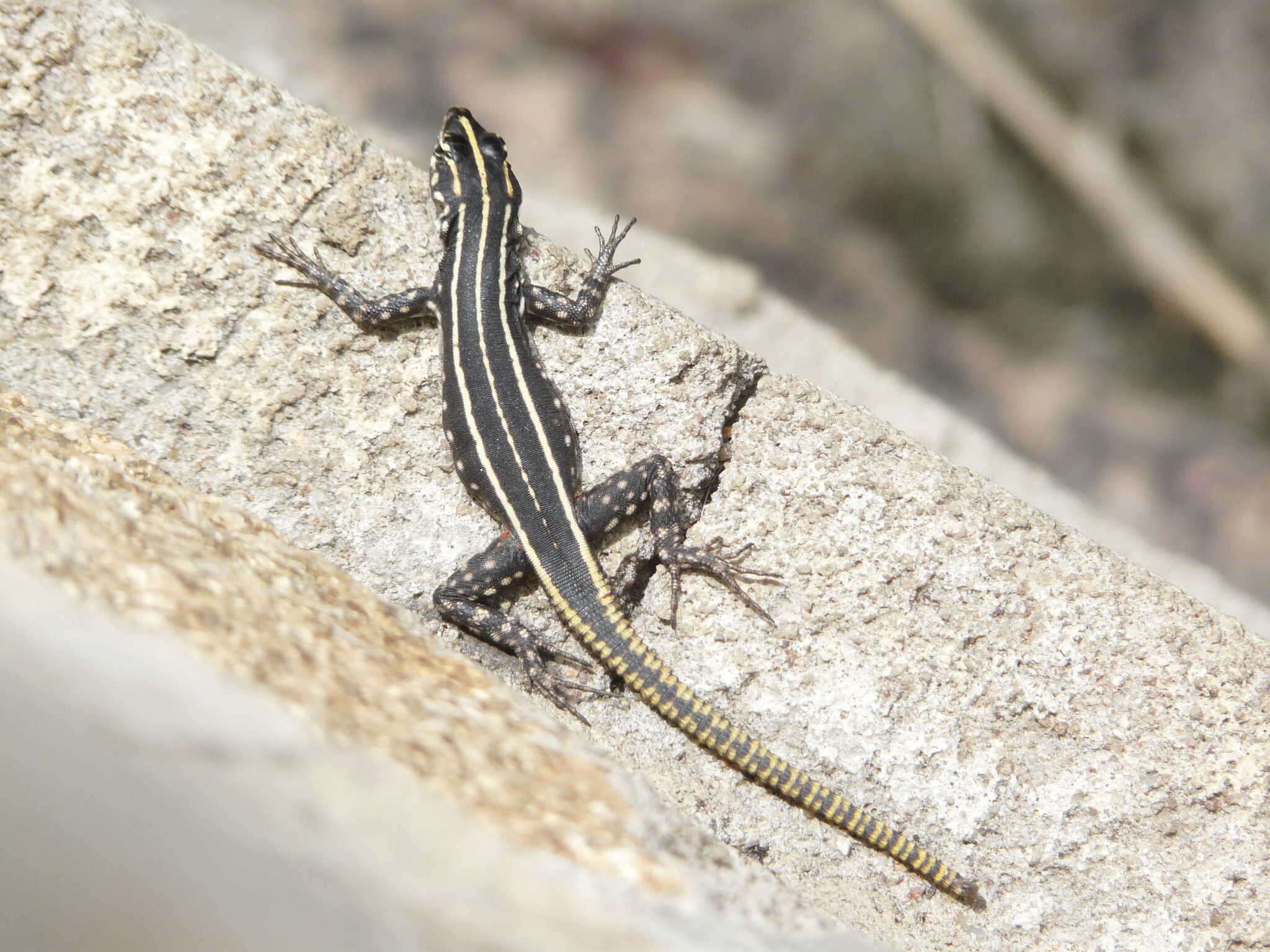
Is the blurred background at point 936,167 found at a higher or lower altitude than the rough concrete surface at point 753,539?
higher

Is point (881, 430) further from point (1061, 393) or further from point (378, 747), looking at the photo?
point (1061, 393)

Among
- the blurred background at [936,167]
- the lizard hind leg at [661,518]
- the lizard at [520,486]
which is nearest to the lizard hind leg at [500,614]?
the lizard at [520,486]

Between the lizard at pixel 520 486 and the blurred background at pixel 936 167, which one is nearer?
the lizard at pixel 520 486

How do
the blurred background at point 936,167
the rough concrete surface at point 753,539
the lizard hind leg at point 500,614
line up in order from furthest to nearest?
the blurred background at point 936,167
the lizard hind leg at point 500,614
the rough concrete surface at point 753,539

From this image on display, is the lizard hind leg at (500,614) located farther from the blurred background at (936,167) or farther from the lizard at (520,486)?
the blurred background at (936,167)

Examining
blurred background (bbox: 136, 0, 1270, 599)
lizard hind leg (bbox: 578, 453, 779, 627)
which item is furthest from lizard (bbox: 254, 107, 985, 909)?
blurred background (bbox: 136, 0, 1270, 599)

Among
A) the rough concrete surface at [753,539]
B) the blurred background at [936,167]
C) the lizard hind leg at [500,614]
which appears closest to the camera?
the rough concrete surface at [753,539]

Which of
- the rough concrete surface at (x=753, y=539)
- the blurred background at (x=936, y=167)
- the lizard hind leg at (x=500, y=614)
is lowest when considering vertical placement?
the lizard hind leg at (x=500, y=614)
